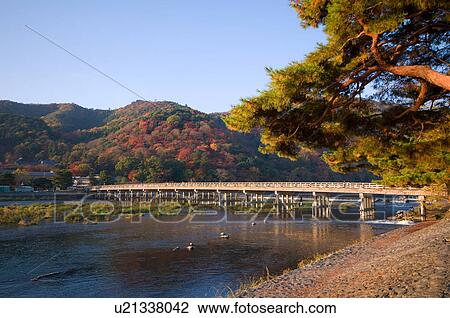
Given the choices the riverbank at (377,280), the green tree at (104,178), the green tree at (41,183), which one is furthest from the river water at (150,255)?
the green tree at (104,178)

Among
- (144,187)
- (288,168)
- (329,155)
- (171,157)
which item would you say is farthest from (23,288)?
(288,168)

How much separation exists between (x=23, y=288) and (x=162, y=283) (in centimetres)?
496

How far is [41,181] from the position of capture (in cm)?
6444

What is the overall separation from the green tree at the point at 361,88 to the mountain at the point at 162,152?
6176cm

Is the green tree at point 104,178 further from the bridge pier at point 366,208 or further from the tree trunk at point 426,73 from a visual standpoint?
the tree trunk at point 426,73

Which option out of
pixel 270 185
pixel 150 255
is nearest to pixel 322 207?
pixel 270 185

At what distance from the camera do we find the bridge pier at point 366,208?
34.0m

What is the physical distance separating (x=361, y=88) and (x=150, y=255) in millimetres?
14576

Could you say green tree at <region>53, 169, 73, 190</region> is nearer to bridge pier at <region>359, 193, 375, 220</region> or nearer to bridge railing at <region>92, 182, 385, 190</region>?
bridge railing at <region>92, 182, 385, 190</region>

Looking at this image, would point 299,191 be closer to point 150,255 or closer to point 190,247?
point 190,247

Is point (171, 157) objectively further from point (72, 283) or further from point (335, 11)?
point (335, 11)

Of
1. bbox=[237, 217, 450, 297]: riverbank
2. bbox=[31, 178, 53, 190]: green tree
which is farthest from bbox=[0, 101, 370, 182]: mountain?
bbox=[237, 217, 450, 297]: riverbank

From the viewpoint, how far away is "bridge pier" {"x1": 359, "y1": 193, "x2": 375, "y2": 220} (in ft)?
111

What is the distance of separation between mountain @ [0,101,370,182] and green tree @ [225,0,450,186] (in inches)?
2431
